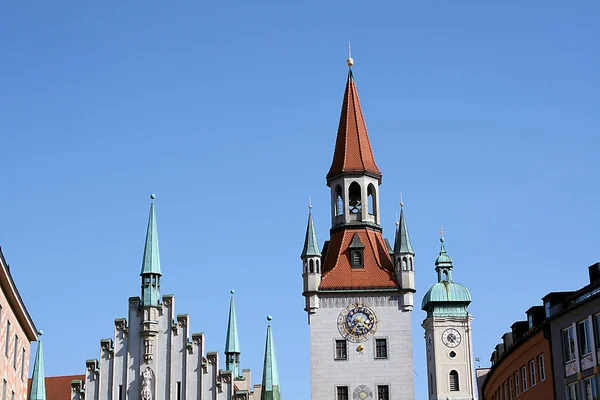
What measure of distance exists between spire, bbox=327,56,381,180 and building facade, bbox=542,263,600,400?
28.4 metres

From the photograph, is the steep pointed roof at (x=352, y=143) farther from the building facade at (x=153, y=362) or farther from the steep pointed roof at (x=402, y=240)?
the building facade at (x=153, y=362)

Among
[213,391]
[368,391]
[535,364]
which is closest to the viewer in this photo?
[535,364]

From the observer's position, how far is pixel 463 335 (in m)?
117

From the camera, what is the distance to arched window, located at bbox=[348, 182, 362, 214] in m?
72.9

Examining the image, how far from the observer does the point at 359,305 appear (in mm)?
68938

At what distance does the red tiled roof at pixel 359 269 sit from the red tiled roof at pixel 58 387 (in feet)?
60.5

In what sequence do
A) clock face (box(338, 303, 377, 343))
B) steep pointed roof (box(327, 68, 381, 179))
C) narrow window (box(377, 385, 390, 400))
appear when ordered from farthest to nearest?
steep pointed roof (box(327, 68, 381, 179)), clock face (box(338, 303, 377, 343)), narrow window (box(377, 385, 390, 400))

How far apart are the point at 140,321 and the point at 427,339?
63.0m

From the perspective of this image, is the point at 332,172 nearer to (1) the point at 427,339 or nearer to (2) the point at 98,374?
(2) the point at 98,374

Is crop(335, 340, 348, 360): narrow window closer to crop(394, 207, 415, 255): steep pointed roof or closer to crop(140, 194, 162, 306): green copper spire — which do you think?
crop(394, 207, 415, 255): steep pointed roof

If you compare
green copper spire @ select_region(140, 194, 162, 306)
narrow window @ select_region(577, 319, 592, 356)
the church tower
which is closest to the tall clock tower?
green copper spire @ select_region(140, 194, 162, 306)

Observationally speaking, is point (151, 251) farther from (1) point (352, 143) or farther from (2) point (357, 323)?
(1) point (352, 143)

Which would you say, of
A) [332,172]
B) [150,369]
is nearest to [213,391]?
[150,369]

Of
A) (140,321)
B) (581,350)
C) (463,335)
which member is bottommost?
(581,350)
